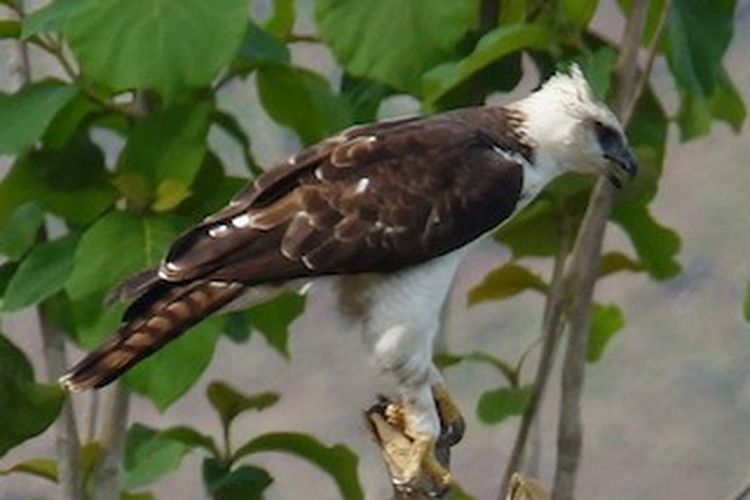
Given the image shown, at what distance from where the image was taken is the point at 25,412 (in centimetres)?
231

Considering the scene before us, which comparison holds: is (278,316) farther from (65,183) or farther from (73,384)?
(73,384)

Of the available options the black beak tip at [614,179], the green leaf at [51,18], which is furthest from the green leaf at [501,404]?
the green leaf at [51,18]

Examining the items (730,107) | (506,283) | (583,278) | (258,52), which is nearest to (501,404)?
(506,283)

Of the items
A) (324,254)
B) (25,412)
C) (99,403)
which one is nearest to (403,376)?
(324,254)

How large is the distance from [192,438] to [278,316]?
19cm

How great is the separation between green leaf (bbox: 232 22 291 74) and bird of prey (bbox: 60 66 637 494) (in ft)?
0.83

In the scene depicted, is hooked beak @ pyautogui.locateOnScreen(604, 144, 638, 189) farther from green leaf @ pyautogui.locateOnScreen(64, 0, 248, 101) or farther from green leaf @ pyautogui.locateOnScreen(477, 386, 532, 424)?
green leaf @ pyautogui.locateOnScreen(477, 386, 532, 424)

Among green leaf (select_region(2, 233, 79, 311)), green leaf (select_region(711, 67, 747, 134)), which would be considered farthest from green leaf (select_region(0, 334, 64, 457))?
green leaf (select_region(711, 67, 747, 134))

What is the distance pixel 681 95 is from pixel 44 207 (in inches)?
22.6

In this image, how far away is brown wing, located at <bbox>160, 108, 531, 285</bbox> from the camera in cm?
194

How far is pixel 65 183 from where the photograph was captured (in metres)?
2.33

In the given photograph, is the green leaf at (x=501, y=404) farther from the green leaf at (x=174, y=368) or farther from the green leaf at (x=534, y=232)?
the green leaf at (x=174, y=368)

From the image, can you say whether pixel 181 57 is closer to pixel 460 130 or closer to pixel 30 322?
pixel 460 130

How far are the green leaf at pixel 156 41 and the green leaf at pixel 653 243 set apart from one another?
515mm
